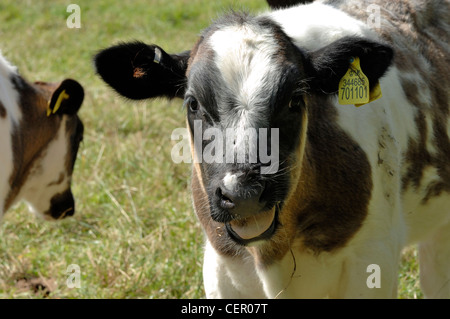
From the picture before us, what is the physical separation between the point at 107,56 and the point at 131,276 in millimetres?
1966

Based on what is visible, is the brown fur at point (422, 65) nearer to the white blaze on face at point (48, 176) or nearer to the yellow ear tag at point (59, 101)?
the yellow ear tag at point (59, 101)

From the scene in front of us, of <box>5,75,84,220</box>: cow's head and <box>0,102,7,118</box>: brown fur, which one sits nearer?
<box>0,102,7,118</box>: brown fur

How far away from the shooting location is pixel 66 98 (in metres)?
5.47

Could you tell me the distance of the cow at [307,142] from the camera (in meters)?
3.46

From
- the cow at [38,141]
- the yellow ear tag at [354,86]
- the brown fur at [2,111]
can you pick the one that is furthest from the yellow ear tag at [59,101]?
the yellow ear tag at [354,86]

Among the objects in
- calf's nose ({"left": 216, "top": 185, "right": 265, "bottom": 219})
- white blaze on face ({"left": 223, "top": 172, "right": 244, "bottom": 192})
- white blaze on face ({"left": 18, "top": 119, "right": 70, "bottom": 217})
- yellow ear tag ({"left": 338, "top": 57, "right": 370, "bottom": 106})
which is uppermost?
yellow ear tag ({"left": 338, "top": 57, "right": 370, "bottom": 106})

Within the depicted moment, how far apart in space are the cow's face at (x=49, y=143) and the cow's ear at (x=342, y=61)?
7.33 ft

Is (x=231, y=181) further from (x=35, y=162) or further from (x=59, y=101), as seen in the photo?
(x=35, y=162)

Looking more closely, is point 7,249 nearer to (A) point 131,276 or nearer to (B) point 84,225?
(B) point 84,225

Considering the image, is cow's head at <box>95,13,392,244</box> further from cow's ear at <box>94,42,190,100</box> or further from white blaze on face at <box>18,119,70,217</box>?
white blaze on face at <box>18,119,70,217</box>

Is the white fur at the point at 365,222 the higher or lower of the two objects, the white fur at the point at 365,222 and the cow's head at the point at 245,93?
the lower

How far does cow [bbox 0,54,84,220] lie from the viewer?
5058 millimetres

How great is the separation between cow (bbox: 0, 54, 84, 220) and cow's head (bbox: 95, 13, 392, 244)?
1.36m

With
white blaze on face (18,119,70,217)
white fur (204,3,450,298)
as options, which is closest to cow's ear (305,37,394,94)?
white fur (204,3,450,298)
